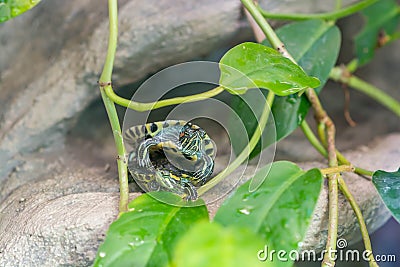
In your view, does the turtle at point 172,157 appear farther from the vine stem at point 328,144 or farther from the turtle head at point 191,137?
the vine stem at point 328,144

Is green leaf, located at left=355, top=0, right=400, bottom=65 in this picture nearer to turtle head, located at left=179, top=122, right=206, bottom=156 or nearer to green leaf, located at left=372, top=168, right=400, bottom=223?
green leaf, located at left=372, top=168, right=400, bottom=223

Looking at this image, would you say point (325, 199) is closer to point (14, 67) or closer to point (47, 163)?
point (47, 163)

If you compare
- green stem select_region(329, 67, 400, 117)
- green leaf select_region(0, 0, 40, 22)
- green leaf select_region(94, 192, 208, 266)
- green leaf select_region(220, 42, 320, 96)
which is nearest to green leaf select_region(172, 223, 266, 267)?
green leaf select_region(94, 192, 208, 266)

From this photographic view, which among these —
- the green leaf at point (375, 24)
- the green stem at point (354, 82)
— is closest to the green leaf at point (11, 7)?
the green stem at point (354, 82)

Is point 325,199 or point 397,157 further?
point 397,157

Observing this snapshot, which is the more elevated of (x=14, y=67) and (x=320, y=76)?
(x=14, y=67)

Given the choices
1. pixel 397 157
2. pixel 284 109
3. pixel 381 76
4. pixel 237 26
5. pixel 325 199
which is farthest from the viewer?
pixel 381 76

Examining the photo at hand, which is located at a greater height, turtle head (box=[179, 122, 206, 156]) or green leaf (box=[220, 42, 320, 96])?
green leaf (box=[220, 42, 320, 96])

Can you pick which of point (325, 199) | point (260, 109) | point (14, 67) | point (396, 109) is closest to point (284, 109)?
point (260, 109)
